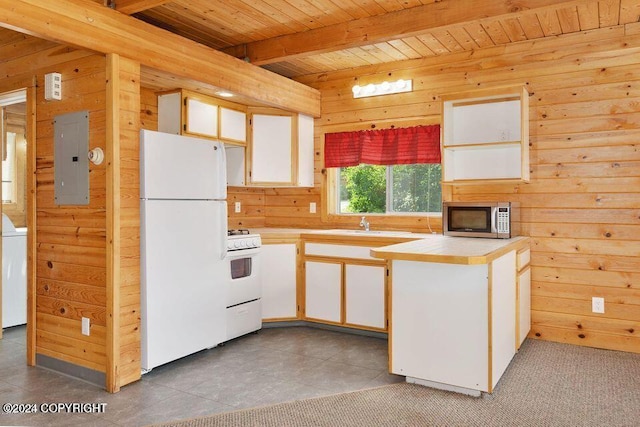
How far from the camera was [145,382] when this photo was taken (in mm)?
3047

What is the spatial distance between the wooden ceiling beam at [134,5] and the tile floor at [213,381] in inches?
90.2

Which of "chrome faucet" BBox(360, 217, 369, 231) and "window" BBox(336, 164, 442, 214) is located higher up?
"window" BBox(336, 164, 442, 214)

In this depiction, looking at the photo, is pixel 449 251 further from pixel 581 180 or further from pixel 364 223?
pixel 364 223

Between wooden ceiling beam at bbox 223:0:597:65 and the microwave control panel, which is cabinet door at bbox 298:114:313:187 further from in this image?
the microwave control panel

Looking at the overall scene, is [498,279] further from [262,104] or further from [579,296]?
[262,104]

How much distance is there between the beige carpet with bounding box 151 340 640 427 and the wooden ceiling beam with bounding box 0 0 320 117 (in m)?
2.18

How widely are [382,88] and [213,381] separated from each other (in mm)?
2990

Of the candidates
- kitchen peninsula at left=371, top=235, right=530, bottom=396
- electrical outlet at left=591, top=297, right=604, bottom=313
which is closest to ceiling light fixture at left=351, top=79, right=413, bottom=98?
kitchen peninsula at left=371, top=235, right=530, bottom=396

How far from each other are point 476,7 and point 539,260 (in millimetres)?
2053

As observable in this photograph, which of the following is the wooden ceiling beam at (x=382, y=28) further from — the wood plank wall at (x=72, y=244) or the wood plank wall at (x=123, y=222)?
the wood plank wall at (x=72, y=244)

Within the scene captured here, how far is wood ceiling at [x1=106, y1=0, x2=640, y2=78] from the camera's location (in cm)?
319

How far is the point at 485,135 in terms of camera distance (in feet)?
13.1

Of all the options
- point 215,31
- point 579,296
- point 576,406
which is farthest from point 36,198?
point 579,296

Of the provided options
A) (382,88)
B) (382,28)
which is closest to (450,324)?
(382,28)
